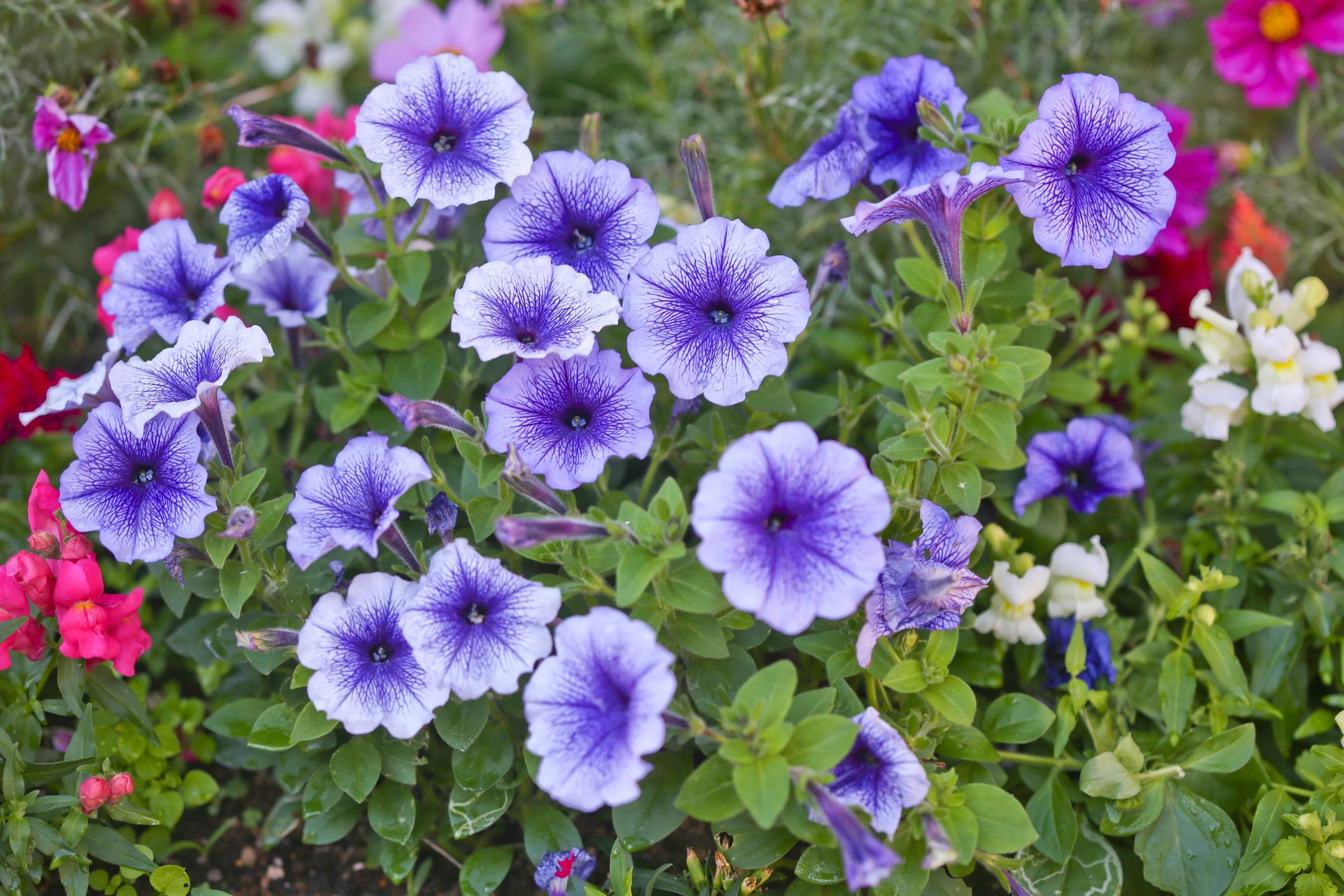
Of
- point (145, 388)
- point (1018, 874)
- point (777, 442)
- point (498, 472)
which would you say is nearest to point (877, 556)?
point (777, 442)

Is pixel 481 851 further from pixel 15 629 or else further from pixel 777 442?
pixel 777 442

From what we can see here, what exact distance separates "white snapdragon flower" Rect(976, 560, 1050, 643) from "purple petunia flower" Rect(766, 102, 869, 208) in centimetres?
62

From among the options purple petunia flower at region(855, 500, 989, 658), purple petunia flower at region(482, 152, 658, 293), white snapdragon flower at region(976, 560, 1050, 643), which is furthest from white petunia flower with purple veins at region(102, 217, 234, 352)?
white snapdragon flower at region(976, 560, 1050, 643)

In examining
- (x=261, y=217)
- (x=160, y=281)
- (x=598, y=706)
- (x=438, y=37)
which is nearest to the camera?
(x=598, y=706)

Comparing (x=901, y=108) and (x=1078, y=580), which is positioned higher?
(x=901, y=108)

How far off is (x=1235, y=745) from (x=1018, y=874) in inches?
13.9

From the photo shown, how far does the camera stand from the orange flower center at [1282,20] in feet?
7.48

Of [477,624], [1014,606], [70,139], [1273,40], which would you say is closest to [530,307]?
[477,624]

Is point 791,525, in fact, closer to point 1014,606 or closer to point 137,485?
point 1014,606

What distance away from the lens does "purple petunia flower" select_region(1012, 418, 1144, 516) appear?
1725 mm

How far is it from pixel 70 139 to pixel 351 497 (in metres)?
0.89

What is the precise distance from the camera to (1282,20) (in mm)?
2285

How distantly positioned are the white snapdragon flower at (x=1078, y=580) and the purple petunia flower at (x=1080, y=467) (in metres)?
0.09

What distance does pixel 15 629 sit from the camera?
148cm
